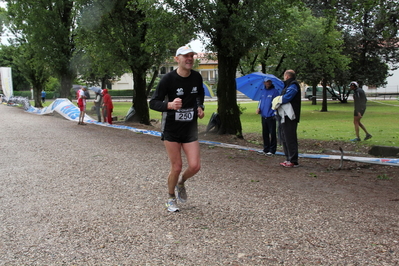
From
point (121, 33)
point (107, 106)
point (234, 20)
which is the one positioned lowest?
point (107, 106)

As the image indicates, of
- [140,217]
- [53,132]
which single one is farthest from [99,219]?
[53,132]

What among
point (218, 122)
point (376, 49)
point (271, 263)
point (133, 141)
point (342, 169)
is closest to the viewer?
point (271, 263)

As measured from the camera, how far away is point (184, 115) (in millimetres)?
5090

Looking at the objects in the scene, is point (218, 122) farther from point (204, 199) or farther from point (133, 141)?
point (204, 199)

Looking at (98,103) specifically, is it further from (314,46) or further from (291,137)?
(314,46)

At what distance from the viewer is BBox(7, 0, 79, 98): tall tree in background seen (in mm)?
25828

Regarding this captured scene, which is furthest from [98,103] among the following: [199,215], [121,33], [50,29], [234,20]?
[199,215]

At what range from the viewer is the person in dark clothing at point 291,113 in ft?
28.0

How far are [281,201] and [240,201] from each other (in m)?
0.56

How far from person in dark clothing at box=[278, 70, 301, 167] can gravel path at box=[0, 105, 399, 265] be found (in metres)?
0.42

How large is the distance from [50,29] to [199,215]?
24.3 meters

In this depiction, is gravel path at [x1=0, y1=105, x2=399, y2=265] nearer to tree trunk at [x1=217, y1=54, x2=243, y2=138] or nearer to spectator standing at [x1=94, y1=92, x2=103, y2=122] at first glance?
tree trunk at [x1=217, y1=54, x2=243, y2=138]

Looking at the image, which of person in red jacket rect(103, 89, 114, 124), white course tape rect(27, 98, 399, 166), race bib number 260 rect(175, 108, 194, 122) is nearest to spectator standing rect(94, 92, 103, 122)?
white course tape rect(27, 98, 399, 166)

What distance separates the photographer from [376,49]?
1544 inches
